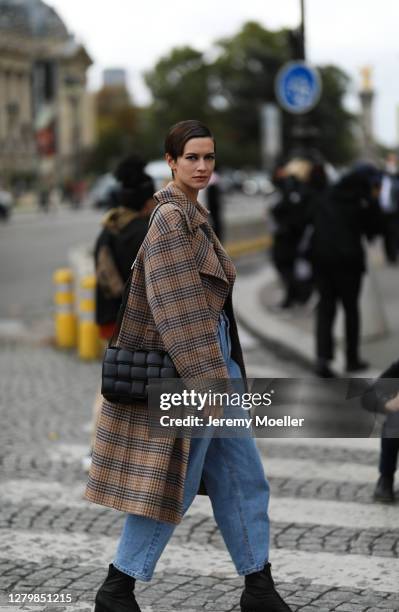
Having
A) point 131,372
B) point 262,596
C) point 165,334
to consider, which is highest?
point 165,334

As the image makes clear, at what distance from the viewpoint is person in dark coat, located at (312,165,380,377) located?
868 centimetres

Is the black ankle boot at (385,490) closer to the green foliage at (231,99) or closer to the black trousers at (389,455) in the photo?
the black trousers at (389,455)

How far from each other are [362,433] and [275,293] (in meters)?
11.5

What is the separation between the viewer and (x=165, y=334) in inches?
138

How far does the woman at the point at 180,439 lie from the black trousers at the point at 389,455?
1600 mm

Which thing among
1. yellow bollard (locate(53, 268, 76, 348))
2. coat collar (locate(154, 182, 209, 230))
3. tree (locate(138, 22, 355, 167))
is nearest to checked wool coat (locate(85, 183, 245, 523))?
coat collar (locate(154, 182, 209, 230))

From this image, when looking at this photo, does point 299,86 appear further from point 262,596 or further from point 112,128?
point 112,128

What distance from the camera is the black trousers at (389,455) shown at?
17.4ft

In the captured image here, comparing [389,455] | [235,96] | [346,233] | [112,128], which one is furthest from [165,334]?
[112,128]

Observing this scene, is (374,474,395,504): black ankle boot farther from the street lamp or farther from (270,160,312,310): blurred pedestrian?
the street lamp

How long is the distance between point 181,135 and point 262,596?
153 cm

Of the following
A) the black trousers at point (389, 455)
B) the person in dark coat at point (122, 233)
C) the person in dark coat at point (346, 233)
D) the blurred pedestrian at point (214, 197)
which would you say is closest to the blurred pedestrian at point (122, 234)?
the person in dark coat at point (122, 233)

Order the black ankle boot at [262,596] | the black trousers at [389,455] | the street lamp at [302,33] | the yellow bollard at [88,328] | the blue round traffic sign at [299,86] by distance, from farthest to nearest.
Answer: the blue round traffic sign at [299,86] < the street lamp at [302,33] < the yellow bollard at [88,328] < the black trousers at [389,455] < the black ankle boot at [262,596]

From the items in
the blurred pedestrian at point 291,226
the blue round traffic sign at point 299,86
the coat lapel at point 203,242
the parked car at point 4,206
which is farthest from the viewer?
the parked car at point 4,206
